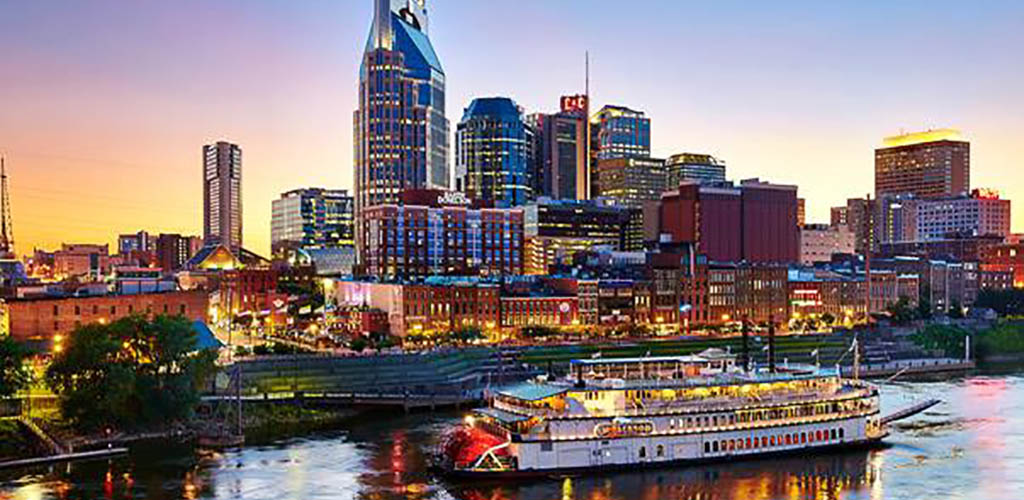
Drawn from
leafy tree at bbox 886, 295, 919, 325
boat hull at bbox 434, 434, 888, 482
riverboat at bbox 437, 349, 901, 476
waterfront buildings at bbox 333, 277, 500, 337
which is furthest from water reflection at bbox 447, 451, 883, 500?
leafy tree at bbox 886, 295, 919, 325

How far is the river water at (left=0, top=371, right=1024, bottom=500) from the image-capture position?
66812 millimetres

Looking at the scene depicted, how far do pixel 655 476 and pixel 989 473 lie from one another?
2245 centimetres

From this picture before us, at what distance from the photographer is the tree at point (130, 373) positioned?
3302 inches

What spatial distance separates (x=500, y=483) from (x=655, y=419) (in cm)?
1214

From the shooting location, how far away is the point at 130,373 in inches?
3319

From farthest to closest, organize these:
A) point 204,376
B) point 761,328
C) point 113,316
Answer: point 761,328
point 113,316
point 204,376

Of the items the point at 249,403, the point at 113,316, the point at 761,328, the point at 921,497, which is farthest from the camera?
the point at 761,328

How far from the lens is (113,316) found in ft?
403

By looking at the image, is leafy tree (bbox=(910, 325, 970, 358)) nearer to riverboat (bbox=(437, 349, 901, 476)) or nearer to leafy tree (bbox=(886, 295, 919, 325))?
leafy tree (bbox=(886, 295, 919, 325))

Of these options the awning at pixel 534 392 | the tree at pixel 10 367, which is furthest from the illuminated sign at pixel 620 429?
the tree at pixel 10 367

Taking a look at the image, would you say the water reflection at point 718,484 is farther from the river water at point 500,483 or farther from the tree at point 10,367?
the tree at point 10,367

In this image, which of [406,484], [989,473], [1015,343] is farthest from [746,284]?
[406,484]

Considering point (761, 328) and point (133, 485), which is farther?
point (761, 328)

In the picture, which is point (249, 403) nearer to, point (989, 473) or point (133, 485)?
point (133, 485)
